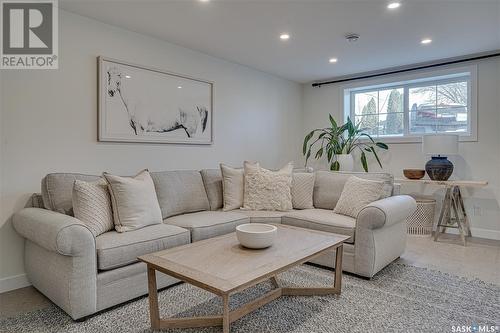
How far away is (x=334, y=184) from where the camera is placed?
138 inches

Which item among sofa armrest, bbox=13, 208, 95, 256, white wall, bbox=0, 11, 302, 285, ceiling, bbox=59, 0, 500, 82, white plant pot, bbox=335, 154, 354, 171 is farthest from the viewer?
white plant pot, bbox=335, 154, 354, 171

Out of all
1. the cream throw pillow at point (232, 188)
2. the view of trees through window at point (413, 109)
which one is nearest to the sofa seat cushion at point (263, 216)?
the cream throw pillow at point (232, 188)

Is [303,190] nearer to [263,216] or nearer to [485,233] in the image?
[263,216]

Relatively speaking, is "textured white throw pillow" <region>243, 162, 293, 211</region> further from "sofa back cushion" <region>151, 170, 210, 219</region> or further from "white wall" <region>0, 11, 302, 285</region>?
"white wall" <region>0, 11, 302, 285</region>

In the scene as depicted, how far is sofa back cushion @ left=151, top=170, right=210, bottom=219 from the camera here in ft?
9.84

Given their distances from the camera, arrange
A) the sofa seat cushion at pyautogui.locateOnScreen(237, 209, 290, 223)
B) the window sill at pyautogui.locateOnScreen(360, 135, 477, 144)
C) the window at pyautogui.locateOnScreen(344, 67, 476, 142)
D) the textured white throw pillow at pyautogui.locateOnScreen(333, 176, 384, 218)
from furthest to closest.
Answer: the window at pyautogui.locateOnScreen(344, 67, 476, 142), the window sill at pyautogui.locateOnScreen(360, 135, 477, 144), the sofa seat cushion at pyautogui.locateOnScreen(237, 209, 290, 223), the textured white throw pillow at pyautogui.locateOnScreen(333, 176, 384, 218)

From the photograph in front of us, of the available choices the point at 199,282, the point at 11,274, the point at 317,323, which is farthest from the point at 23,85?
the point at 317,323

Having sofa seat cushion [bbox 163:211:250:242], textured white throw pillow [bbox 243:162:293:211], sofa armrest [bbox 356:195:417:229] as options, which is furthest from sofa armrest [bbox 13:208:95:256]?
sofa armrest [bbox 356:195:417:229]

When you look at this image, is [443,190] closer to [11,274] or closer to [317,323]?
[317,323]

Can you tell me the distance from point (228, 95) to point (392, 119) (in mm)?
2563

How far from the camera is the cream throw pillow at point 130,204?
8.07 ft

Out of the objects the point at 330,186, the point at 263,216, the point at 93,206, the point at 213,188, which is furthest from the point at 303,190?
the point at 93,206

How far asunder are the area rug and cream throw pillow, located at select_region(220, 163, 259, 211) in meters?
1.05

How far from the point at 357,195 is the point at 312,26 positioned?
1.70 m
